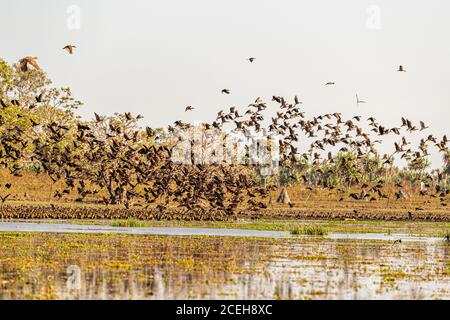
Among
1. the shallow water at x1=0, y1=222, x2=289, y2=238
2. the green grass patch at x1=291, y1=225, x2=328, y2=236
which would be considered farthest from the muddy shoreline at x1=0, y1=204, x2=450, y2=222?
the green grass patch at x1=291, y1=225, x2=328, y2=236

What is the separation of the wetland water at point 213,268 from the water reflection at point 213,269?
3cm

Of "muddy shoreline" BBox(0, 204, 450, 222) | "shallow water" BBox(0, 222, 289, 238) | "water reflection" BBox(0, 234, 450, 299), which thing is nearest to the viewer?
"water reflection" BBox(0, 234, 450, 299)

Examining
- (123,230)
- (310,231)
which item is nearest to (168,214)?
(123,230)

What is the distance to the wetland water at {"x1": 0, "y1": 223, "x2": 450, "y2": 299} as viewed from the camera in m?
22.8

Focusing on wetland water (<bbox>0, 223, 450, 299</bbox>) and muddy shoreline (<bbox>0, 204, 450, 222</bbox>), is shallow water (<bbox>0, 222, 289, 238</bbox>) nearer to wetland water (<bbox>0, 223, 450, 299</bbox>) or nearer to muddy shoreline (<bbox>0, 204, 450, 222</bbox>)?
wetland water (<bbox>0, 223, 450, 299</bbox>)

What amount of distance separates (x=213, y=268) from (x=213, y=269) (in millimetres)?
313

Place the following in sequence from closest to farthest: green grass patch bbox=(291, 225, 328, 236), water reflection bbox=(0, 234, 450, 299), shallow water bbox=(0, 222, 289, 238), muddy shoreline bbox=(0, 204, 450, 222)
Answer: water reflection bbox=(0, 234, 450, 299) → shallow water bbox=(0, 222, 289, 238) → green grass patch bbox=(291, 225, 328, 236) → muddy shoreline bbox=(0, 204, 450, 222)

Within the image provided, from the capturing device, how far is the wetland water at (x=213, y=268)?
22.8 m

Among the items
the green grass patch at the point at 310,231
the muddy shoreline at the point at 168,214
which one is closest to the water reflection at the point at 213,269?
the green grass patch at the point at 310,231

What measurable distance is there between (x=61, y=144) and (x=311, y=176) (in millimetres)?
54031

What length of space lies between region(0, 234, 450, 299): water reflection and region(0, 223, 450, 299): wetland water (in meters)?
0.03

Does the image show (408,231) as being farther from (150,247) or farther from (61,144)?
(61,144)

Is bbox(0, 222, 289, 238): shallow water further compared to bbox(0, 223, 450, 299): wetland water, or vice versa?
bbox(0, 222, 289, 238): shallow water

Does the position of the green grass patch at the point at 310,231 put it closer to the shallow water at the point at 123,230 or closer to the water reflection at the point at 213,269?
the shallow water at the point at 123,230
